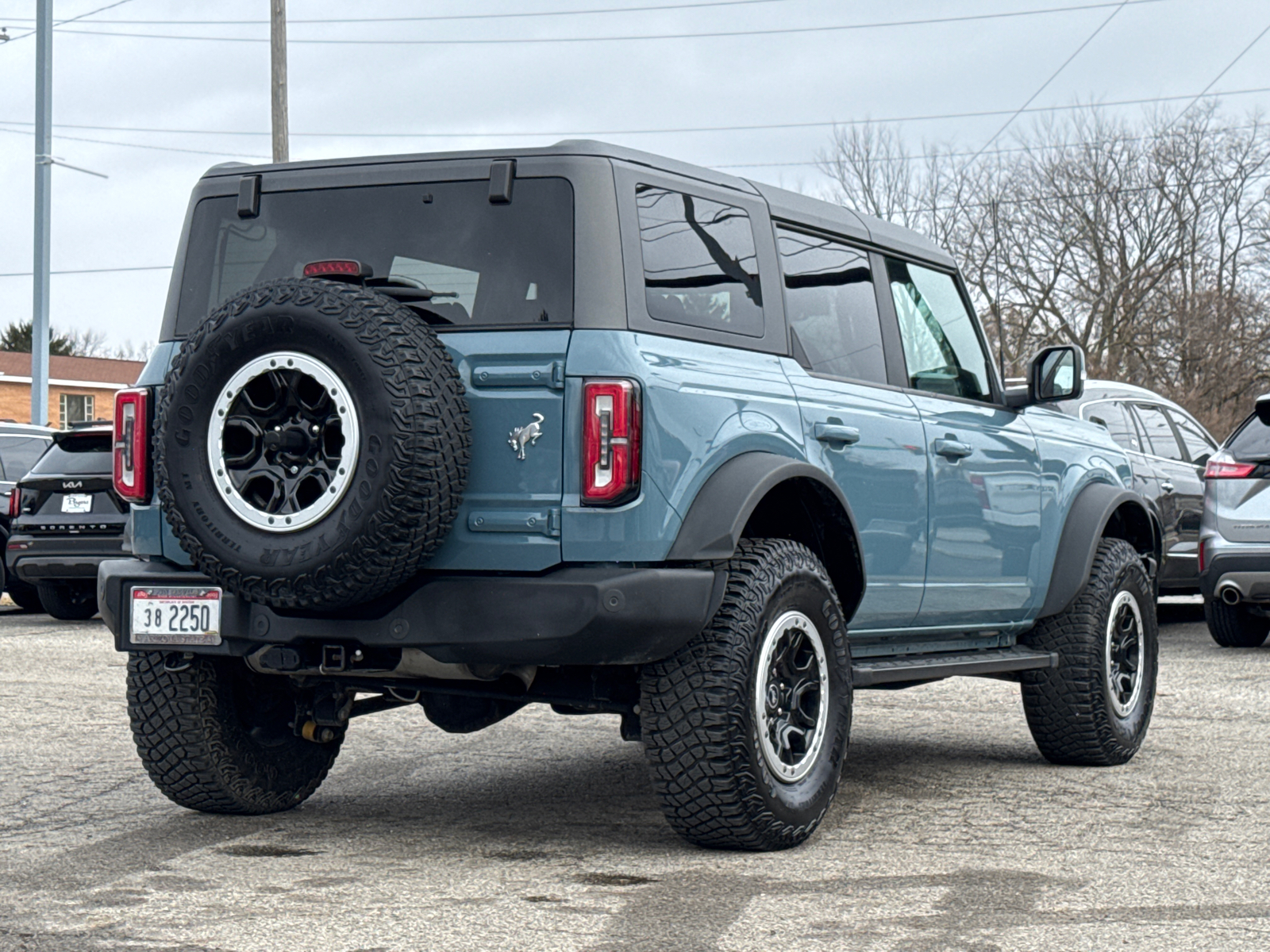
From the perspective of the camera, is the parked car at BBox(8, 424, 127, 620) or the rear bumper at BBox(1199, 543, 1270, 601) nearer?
the rear bumper at BBox(1199, 543, 1270, 601)

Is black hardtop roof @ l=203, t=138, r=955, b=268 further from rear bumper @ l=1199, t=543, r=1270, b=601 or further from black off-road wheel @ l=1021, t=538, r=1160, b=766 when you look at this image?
rear bumper @ l=1199, t=543, r=1270, b=601

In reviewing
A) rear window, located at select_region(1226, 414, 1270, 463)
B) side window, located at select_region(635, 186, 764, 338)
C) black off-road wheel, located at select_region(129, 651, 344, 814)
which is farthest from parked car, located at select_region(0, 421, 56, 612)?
side window, located at select_region(635, 186, 764, 338)

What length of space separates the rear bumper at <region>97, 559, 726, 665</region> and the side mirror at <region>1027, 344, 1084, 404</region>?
2610 millimetres

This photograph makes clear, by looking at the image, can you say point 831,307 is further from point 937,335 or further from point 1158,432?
point 1158,432

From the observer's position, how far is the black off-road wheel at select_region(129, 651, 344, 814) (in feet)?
18.1

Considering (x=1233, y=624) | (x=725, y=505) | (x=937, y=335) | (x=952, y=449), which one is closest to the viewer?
(x=725, y=505)

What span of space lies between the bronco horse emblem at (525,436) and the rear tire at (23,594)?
12232mm

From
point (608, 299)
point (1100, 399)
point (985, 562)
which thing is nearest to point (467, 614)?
point (608, 299)

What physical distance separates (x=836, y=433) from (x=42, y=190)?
20476 millimetres

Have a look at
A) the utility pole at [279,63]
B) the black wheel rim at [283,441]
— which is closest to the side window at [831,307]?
the black wheel rim at [283,441]

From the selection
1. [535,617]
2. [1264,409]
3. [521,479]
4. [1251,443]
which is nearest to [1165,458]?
[1251,443]

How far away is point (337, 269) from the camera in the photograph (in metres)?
5.13

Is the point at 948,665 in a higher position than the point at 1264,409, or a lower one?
lower

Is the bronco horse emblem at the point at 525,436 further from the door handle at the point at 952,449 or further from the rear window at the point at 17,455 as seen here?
the rear window at the point at 17,455
